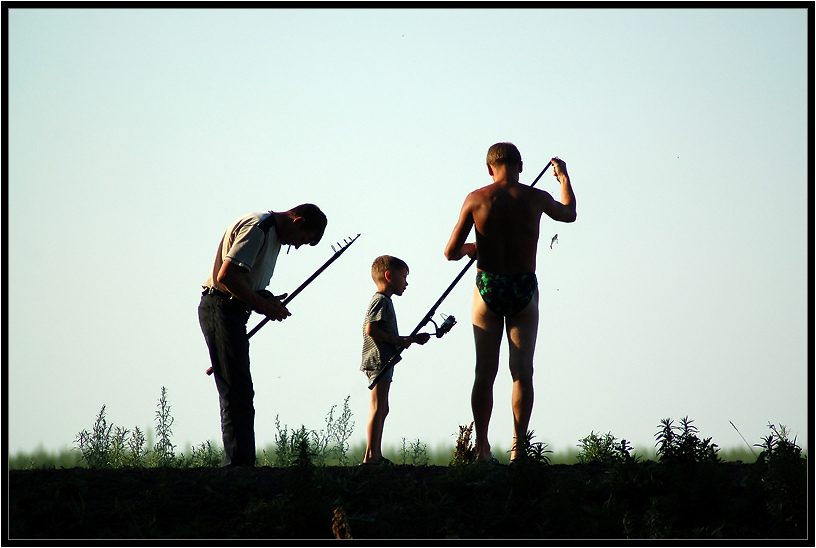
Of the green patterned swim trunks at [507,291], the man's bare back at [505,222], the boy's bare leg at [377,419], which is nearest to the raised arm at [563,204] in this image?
the man's bare back at [505,222]

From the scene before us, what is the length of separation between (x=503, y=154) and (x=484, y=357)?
1.38 meters

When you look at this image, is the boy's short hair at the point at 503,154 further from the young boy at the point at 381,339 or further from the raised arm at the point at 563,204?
the young boy at the point at 381,339

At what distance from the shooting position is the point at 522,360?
6.48 m

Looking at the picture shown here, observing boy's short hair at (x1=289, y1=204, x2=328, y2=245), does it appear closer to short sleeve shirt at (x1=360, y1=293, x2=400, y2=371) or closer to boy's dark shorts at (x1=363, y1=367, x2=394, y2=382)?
short sleeve shirt at (x1=360, y1=293, x2=400, y2=371)

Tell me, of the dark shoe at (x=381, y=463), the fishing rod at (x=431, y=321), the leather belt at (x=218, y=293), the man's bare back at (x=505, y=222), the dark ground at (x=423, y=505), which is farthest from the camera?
the fishing rod at (x=431, y=321)

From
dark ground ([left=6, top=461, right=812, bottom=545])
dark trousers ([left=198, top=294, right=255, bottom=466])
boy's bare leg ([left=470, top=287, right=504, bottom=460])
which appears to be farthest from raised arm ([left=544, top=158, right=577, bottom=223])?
dark trousers ([left=198, top=294, right=255, bottom=466])

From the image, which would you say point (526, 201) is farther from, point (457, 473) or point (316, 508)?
point (316, 508)

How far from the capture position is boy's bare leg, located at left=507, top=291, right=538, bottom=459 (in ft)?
21.2

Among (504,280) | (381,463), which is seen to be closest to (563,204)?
(504,280)

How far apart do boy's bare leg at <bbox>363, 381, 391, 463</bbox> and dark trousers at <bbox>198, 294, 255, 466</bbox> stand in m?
0.99

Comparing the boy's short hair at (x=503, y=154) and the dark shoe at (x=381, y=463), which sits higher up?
the boy's short hair at (x=503, y=154)

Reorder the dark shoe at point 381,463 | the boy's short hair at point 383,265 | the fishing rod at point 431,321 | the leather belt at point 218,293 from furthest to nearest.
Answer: the boy's short hair at point 383,265, the fishing rod at point 431,321, the leather belt at point 218,293, the dark shoe at point 381,463

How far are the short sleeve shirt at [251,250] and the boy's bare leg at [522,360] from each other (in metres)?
1.69

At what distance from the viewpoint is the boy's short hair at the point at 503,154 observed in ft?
22.2
